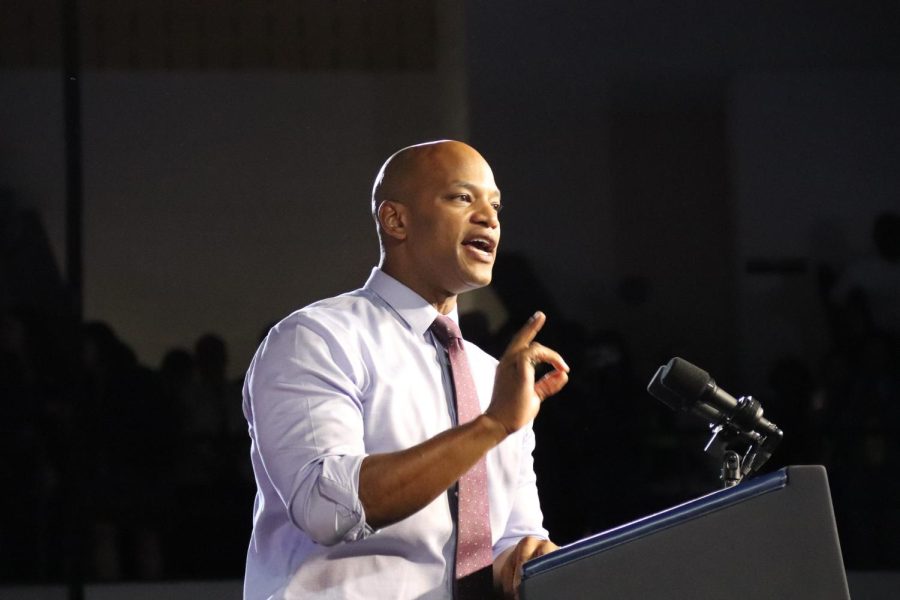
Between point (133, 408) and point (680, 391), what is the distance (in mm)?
2218

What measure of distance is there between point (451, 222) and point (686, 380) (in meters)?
0.42

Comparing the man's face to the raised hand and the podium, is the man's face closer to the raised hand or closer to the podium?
the raised hand

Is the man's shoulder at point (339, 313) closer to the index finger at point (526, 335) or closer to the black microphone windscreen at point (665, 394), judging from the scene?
the index finger at point (526, 335)

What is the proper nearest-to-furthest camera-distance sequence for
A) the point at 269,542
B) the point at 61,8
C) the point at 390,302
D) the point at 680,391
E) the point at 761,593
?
the point at 761,593 < the point at 680,391 < the point at 269,542 < the point at 390,302 < the point at 61,8

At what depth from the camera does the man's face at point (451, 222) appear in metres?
1.60

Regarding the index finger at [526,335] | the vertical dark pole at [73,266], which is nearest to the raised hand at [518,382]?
the index finger at [526,335]

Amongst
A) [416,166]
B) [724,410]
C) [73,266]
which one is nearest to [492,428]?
[724,410]

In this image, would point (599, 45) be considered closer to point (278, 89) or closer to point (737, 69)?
point (737, 69)

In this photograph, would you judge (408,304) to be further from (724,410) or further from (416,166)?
(724,410)

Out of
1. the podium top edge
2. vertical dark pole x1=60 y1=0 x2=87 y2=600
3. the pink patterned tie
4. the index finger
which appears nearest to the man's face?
the pink patterned tie

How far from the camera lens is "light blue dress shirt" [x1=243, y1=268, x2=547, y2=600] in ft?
4.33

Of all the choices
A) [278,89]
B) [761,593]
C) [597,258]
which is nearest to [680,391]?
[761,593]

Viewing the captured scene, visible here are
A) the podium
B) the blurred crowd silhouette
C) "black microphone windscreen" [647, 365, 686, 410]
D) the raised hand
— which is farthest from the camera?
the blurred crowd silhouette

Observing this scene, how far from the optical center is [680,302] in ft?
10.9
